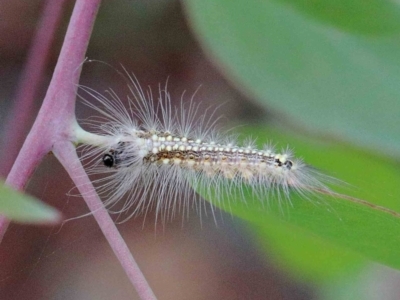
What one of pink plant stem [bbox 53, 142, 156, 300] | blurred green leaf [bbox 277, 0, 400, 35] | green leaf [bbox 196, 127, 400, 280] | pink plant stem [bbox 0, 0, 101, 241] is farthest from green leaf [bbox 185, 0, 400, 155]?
pink plant stem [bbox 53, 142, 156, 300]

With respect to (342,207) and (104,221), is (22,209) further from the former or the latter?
(342,207)

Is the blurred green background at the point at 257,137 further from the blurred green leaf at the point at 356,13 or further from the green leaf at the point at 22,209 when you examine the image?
the green leaf at the point at 22,209

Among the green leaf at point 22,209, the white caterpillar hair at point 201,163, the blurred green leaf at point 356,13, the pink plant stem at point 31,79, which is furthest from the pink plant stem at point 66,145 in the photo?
the pink plant stem at point 31,79

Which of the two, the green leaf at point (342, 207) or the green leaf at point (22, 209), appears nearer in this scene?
the green leaf at point (22, 209)

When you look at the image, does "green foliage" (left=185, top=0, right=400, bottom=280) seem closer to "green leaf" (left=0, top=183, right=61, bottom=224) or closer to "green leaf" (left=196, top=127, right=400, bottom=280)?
"green leaf" (left=196, top=127, right=400, bottom=280)

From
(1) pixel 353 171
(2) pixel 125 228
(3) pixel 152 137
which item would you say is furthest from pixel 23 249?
(1) pixel 353 171

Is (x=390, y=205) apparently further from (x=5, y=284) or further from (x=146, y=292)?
(x=5, y=284)
